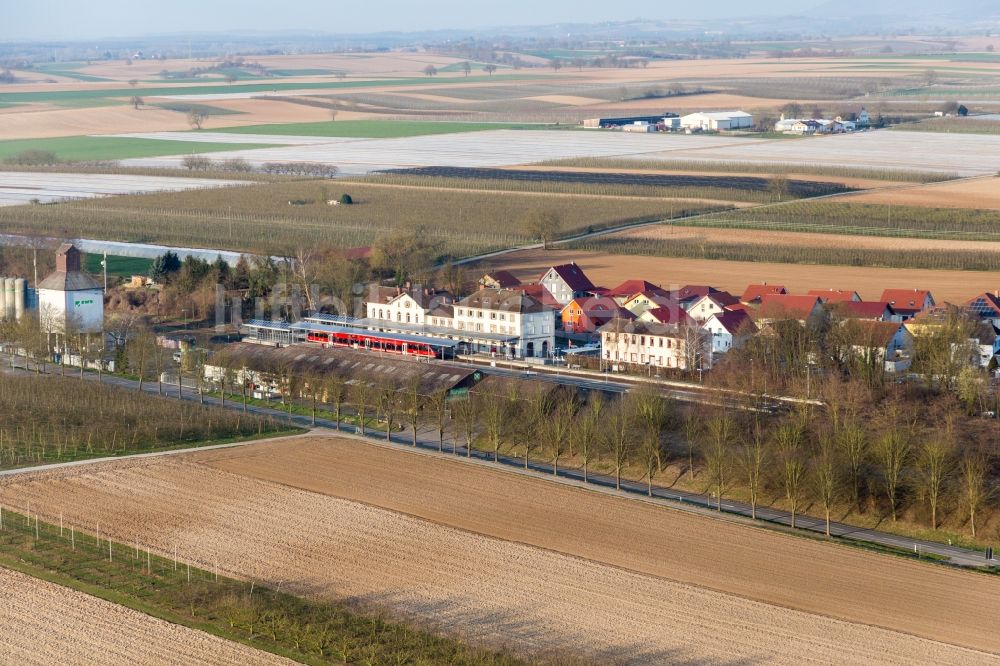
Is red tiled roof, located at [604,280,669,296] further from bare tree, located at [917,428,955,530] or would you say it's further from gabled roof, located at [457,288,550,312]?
bare tree, located at [917,428,955,530]

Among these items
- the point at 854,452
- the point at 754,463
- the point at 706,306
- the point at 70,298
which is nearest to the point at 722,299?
the point at 706,306

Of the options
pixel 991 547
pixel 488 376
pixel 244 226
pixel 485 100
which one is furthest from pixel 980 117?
pixel 991 547

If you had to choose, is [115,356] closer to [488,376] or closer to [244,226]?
[488,376]

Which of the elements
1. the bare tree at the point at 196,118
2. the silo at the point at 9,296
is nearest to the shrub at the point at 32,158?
the bare tree at the point at 196,118

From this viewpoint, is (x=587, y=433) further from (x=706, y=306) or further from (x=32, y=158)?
(x=32, y=158)

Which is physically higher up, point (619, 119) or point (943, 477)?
point (619, 119)

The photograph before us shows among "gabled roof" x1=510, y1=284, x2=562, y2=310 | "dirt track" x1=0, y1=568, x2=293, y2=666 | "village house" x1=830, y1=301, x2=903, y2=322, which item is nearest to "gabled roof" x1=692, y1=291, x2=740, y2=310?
"village house" x1=830, y1=301, x2=903, y2=322

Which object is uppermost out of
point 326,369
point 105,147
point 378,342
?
point 105,147
